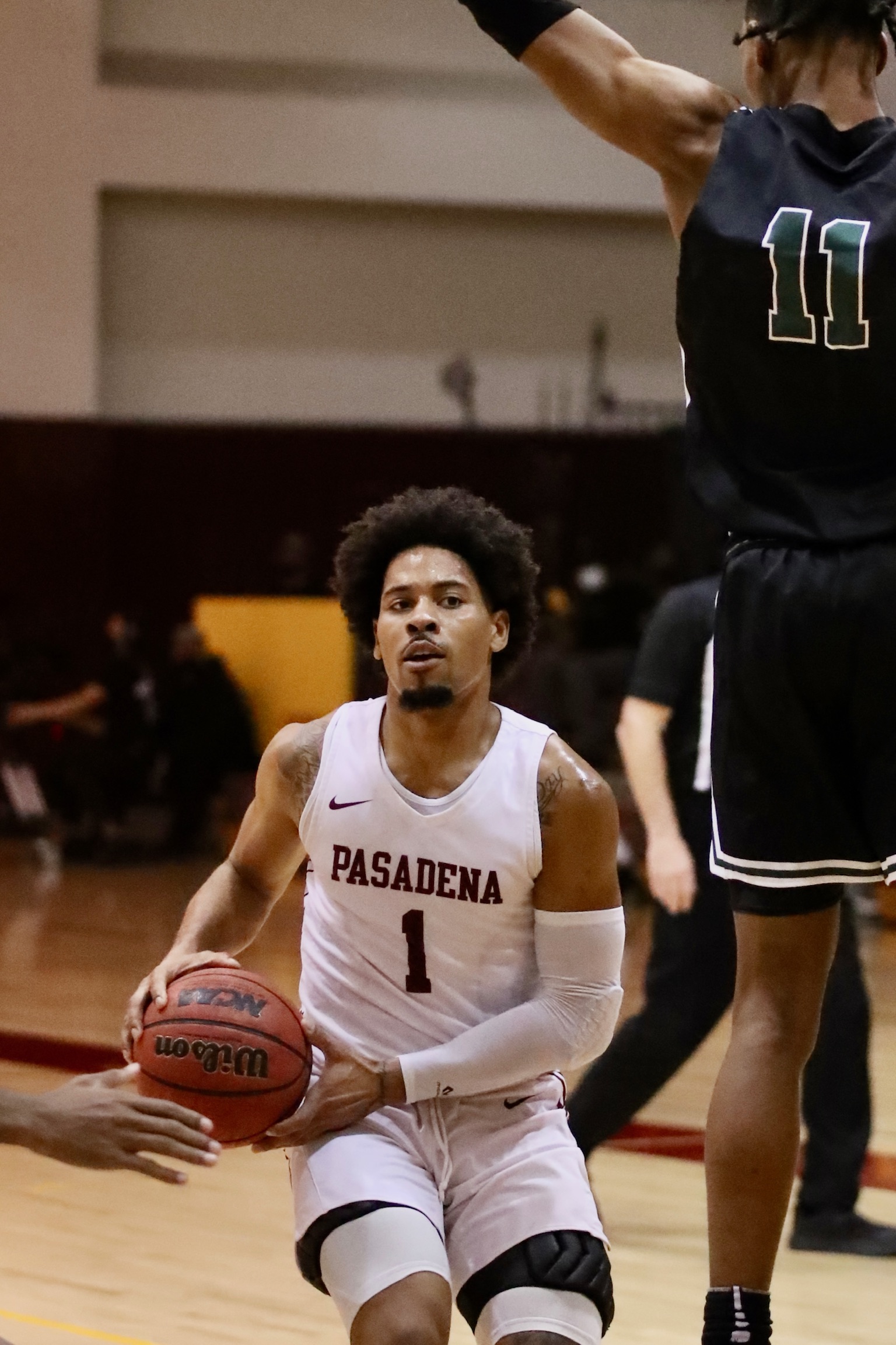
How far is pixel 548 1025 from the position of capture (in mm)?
3076

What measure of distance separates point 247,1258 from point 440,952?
1830mm

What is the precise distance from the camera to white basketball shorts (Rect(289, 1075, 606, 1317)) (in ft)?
9.85

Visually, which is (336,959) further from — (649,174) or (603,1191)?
(649,174)

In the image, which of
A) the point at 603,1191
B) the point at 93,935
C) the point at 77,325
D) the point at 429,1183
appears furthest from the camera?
the point at 77,325

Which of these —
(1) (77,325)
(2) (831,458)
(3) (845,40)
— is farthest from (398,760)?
(1) (77,325)

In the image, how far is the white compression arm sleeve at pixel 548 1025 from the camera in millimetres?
3041

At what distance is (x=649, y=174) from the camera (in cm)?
1509

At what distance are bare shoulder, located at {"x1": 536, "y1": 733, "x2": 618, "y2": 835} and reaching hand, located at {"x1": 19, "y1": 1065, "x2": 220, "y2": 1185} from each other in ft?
2.58

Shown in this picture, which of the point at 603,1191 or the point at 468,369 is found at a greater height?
the point at 468,369

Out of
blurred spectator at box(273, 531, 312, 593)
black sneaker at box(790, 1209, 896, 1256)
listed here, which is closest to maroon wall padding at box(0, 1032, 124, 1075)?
black sneaker at box(790, 1209, 896, 1256)

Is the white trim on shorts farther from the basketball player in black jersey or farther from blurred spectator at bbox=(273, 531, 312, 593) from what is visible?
blurred spectator at bbox=(273, 531, 312, 593)

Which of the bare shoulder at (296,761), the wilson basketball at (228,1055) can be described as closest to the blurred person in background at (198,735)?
the bare shoulder at (296,761)

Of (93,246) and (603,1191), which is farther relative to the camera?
(93,246)

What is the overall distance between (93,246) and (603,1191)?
36.0ft
